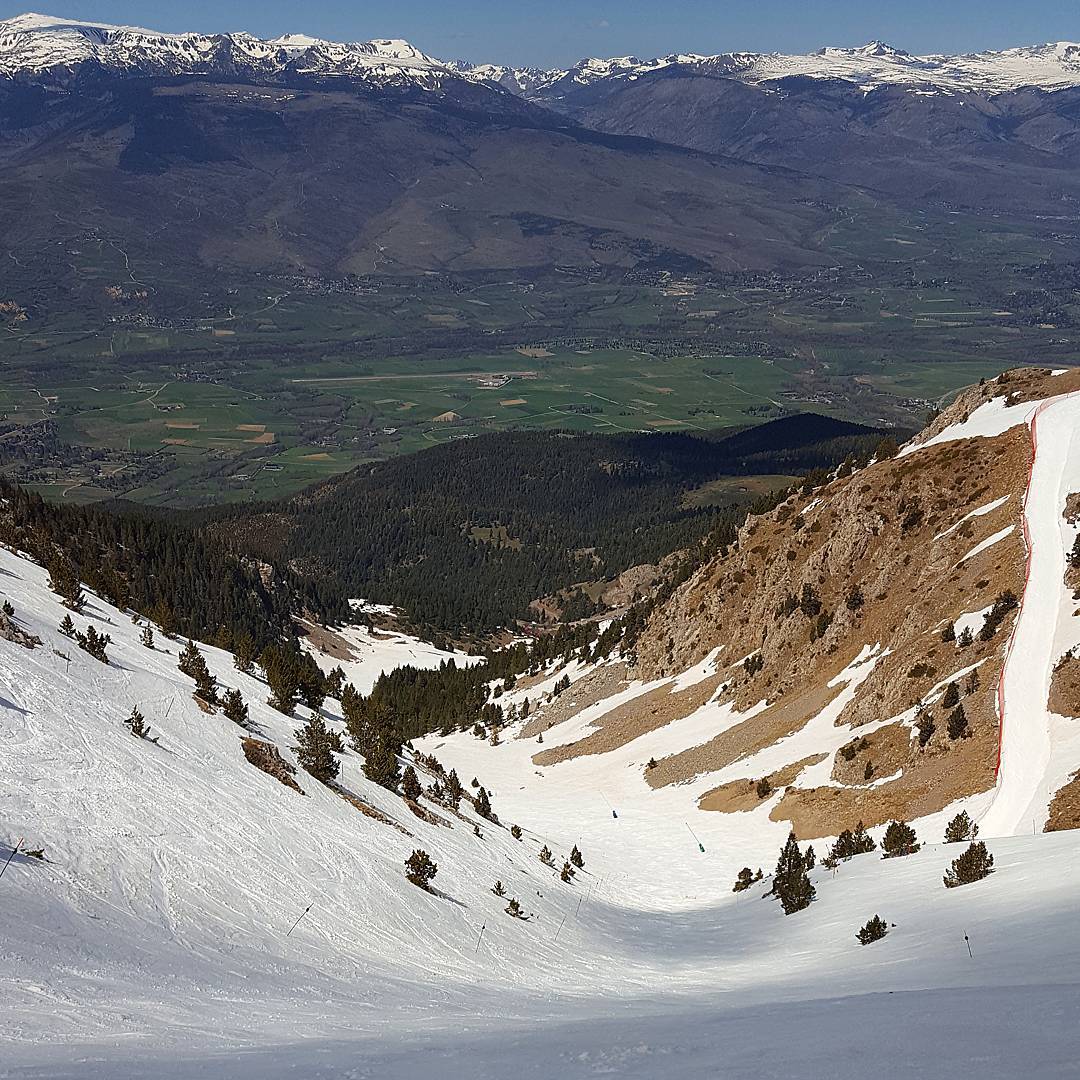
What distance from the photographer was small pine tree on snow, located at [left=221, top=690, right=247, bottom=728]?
2903 cm

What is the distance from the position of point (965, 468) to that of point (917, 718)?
2851 cm

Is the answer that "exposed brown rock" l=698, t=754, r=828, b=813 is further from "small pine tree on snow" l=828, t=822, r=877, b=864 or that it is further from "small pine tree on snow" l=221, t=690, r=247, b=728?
"small pine tree on snow" l=221, t=690, r=247, b=728

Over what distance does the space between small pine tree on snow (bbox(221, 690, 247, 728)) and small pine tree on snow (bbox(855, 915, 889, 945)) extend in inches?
701

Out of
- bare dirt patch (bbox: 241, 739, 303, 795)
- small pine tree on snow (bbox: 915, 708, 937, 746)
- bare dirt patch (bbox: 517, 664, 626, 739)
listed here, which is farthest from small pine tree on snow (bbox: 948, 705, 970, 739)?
bare dirt patch (bbox: 517, 664, 626, 739)

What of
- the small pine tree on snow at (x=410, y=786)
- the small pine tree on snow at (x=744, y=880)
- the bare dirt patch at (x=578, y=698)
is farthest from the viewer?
the bare dirt patch at (x=578, y=698)

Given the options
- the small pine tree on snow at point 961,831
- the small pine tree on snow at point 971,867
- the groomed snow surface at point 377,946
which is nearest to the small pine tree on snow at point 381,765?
the groomed snow surface at point 377,946

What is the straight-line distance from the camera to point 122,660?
1167 inches

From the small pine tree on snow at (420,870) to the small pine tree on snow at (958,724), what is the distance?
2993 cm

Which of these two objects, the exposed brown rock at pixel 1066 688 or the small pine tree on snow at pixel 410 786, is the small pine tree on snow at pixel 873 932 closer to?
the small pine tree on snow at pixel 410 786

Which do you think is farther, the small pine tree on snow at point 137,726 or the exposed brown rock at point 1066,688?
the exposed brown rock at point 1066,688

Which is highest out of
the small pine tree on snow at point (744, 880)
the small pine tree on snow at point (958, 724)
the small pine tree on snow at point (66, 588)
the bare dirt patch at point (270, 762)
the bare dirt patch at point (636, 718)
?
the bare dirt patch at point (636, 718)

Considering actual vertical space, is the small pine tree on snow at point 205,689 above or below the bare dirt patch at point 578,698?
below

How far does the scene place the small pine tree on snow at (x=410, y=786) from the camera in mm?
33484

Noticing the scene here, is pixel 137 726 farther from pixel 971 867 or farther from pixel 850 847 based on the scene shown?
pixel 850 847
